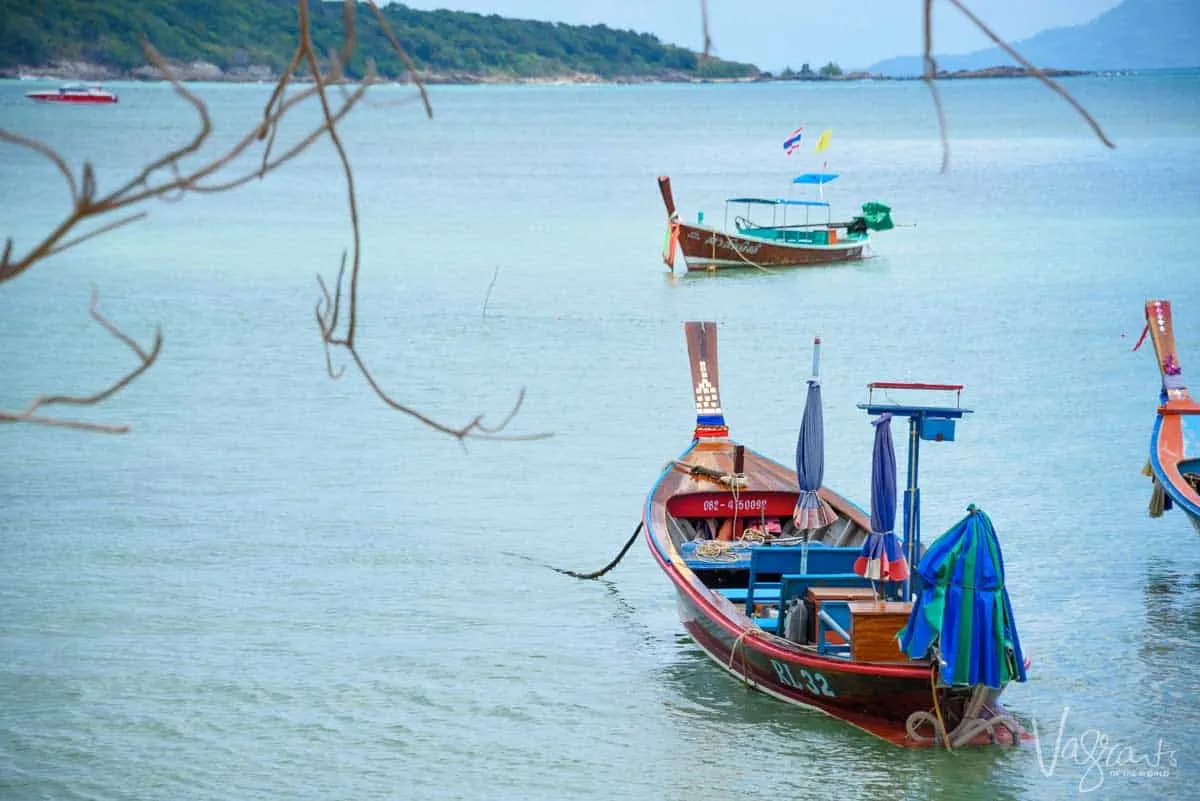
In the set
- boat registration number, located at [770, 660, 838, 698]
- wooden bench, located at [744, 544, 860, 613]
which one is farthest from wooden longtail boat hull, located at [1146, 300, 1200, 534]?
boat registration number, located at [770, 660, 838, 698]

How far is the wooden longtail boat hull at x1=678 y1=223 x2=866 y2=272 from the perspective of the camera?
42844 millimetres

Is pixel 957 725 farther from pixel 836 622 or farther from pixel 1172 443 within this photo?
pixel 1172 443

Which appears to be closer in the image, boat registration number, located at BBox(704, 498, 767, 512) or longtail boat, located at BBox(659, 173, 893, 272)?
boat registration number, located at BBox(704, 498, 767, 512)

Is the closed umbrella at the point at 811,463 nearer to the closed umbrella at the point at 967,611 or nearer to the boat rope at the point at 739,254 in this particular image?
the closed umbrella at the point at 967,611

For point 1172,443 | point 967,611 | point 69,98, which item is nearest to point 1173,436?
point 1172,443

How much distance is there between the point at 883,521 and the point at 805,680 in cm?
135

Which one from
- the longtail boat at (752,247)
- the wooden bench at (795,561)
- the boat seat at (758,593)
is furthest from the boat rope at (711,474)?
the longtail boat at (752,247)

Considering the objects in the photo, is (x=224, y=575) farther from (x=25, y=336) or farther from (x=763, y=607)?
(x=25, y=336)

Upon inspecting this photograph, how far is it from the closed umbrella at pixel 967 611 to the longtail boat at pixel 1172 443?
5928mm

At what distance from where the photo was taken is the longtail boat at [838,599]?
10930 millimetres

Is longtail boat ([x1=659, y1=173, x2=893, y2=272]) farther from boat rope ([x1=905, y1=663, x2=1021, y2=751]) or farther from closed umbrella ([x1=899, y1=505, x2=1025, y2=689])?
closed umbrella ([x1=899, y1=505, x2=1025, y2=689])

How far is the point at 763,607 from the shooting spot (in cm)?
1352

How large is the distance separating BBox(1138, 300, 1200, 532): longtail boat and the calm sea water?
970 mm

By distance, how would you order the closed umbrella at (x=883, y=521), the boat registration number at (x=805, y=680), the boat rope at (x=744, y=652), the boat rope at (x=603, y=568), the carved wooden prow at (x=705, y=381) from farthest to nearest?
the carved wooden prow at (x=705, y=381) → the boat rope at (x=603, y=568) → the boat rope at (x=744, y=652) → the boat registration number at (x=805, y=680) → the closed umbrella at (x=883, y=521)
